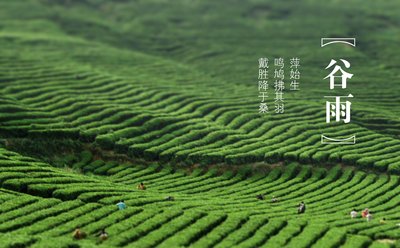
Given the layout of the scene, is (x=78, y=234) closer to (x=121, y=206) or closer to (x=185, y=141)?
(x=121, y=206)

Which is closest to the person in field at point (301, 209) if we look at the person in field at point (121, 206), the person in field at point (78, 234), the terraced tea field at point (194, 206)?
the terraced tea field at point (194, 206)

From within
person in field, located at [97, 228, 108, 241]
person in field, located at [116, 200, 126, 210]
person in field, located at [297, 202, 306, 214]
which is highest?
person in field, located at [116, 200, 126, 210]

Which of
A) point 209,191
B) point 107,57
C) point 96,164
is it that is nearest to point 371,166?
point 209,191

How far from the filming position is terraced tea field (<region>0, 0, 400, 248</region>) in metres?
32.3

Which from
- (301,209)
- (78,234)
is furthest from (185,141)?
(78,234)

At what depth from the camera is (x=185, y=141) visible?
52.8 m

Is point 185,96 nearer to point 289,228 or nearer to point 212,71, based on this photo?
point 212,71

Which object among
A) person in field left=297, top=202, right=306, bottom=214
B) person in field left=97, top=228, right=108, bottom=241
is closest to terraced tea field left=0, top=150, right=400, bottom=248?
person in field left=97, top=228, right=108, bottom=241

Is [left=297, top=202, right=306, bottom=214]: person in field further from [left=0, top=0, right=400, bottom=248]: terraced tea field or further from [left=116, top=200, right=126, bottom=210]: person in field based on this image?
[left=116, top=200, right=126, bottom=210]: person in field

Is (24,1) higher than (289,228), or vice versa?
(24,1)

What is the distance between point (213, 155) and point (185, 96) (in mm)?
18636

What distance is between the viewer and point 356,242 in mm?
30859

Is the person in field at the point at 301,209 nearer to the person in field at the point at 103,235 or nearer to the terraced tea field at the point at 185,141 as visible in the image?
the terraced tea field at the point at 185,141

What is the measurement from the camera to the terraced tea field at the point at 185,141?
106 ft
